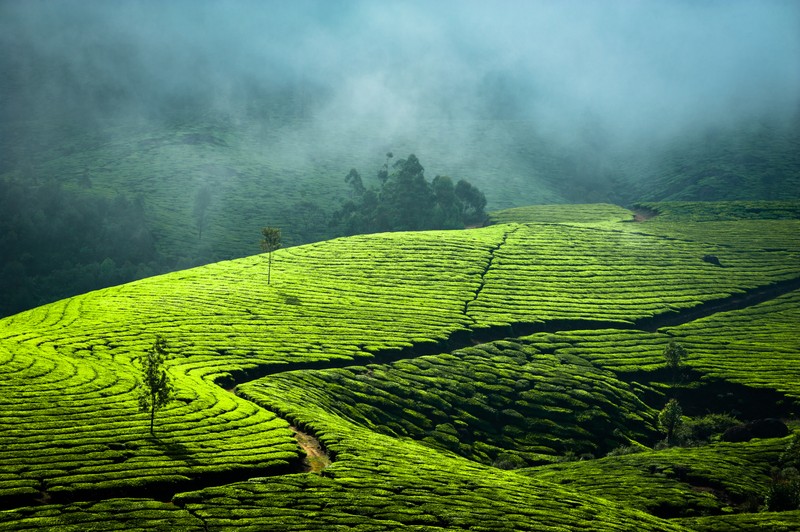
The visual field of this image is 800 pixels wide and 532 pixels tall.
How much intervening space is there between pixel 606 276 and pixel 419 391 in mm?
57907

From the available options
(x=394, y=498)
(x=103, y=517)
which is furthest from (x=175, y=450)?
(x=394, y=498)

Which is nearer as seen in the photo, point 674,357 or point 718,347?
point 674,357

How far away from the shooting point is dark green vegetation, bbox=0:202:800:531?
44594 millimetres

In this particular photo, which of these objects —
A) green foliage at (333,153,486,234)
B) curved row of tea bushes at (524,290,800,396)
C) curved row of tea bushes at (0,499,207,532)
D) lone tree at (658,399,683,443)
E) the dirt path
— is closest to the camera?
curved row of tea bushes at (0,499,207,532)

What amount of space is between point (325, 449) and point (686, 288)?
263 ft

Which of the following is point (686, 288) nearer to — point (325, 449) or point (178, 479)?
point (325, 449)

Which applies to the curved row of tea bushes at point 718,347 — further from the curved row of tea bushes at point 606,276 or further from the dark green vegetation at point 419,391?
the curved row of tea bushes at point 606,276

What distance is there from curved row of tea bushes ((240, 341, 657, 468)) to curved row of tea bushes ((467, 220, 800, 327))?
16397 millimetres

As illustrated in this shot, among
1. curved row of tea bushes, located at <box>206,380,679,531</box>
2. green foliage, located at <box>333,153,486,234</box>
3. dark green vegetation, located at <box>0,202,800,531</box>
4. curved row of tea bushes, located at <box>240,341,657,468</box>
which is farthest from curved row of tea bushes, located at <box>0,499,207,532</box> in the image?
green foliage, located at <box>333,153,486,234</box>

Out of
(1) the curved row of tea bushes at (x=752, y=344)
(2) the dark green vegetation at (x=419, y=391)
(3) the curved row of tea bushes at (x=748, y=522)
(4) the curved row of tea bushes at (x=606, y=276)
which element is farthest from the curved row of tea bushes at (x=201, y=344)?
(1) the curved row of tea bushes at (x=752, y=344)

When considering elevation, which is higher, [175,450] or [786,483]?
[175,450]

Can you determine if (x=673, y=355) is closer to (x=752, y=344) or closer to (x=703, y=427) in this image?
(x=703, y=427)

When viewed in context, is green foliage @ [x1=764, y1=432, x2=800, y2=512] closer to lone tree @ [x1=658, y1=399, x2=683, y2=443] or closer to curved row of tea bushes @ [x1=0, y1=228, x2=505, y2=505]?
lone tree @ [x1=658, y1=399, x2=683, y2=443]

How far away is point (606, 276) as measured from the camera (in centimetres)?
11962
